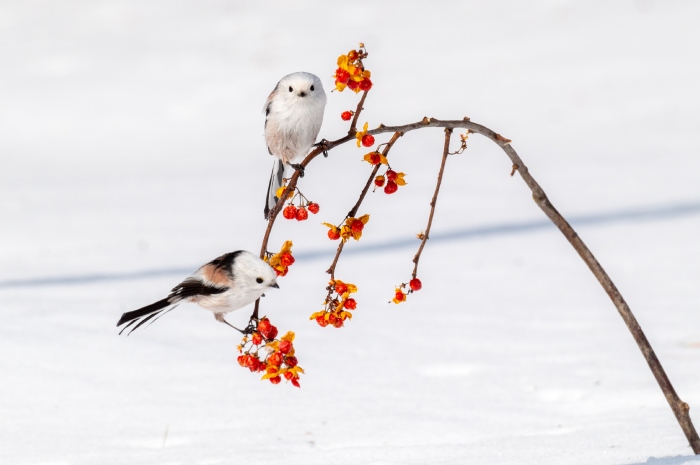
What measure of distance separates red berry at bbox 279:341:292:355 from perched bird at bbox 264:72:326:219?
2.40 feet

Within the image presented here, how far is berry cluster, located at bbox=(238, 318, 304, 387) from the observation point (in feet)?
5.75

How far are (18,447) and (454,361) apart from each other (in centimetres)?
198

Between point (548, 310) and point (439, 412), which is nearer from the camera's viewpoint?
point (439, 412)

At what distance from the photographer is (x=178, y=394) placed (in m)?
3.89

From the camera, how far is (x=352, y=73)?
6.15 ft

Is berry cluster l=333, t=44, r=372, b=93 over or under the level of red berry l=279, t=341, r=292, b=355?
over

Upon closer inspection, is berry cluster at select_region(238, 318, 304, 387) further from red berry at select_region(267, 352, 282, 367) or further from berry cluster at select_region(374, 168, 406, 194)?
berry cluster at select_region(374, 168, 406, 194)

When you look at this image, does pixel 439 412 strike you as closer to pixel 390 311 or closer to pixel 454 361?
pixel 454 361

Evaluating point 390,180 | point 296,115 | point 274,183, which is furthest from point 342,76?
point 274,183

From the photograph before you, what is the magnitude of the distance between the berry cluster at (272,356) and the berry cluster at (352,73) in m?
0.50

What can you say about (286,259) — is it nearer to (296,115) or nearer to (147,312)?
(147,312)

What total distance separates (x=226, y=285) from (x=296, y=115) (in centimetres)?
96

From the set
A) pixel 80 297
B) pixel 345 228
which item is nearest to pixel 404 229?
pixel 80 297

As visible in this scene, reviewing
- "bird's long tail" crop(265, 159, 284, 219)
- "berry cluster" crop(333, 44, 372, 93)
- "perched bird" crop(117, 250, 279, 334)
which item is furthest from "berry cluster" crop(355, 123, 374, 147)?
"bird's long tail" crop(265, 159, 284, 219)
